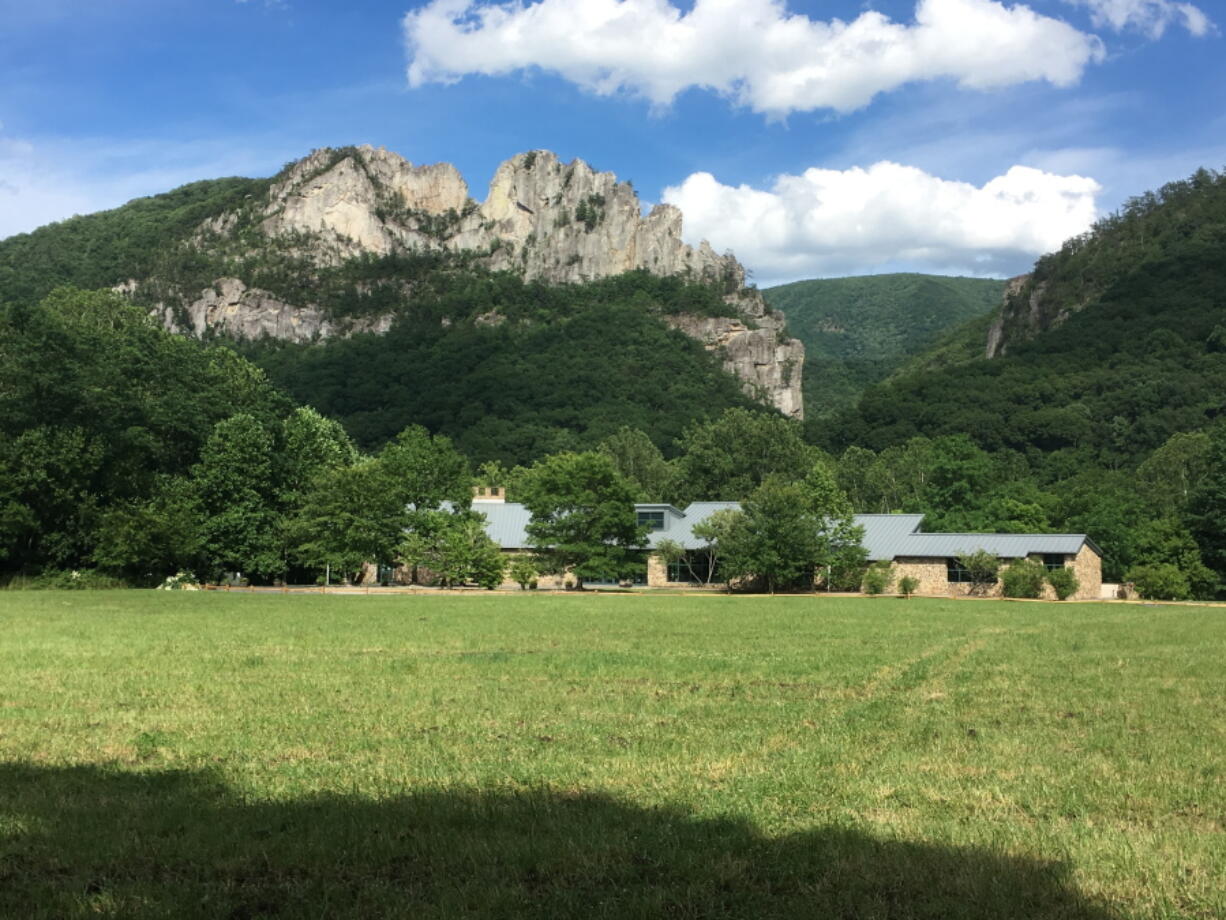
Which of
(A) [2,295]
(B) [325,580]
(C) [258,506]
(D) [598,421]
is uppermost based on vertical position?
(A) [2,295]

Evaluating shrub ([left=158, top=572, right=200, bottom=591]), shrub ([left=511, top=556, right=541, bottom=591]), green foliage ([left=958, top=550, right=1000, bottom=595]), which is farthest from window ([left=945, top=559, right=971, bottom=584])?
shrub ([left=158, top=572, right=200, bottom=591])

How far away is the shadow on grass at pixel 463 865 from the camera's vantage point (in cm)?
579

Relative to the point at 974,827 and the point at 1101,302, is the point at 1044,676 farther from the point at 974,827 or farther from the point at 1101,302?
the point at 1101,302

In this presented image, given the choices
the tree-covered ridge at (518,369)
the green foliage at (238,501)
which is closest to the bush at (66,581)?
the green foliage at (238,501)

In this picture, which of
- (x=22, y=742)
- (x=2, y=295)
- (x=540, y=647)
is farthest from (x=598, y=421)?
(x=22, y=742)

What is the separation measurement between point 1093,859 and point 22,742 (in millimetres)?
10217

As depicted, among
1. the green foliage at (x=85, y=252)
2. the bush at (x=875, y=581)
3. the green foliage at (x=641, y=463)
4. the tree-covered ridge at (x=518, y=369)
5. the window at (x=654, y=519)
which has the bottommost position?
the bush at (x=875, y=581)

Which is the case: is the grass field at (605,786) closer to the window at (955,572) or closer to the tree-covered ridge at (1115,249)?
the window at (955,572)

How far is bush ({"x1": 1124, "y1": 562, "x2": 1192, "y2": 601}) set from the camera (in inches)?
2240

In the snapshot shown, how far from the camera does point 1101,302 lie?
522 feet

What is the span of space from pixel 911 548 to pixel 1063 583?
9.77 m

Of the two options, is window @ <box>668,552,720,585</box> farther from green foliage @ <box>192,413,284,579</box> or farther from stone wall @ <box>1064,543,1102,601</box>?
green foliage @ <box>192,413,284,579</box>

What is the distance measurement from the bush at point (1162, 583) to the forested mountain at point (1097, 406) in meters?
2.45

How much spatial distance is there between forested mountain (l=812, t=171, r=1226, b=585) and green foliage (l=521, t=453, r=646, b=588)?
2948 cm
